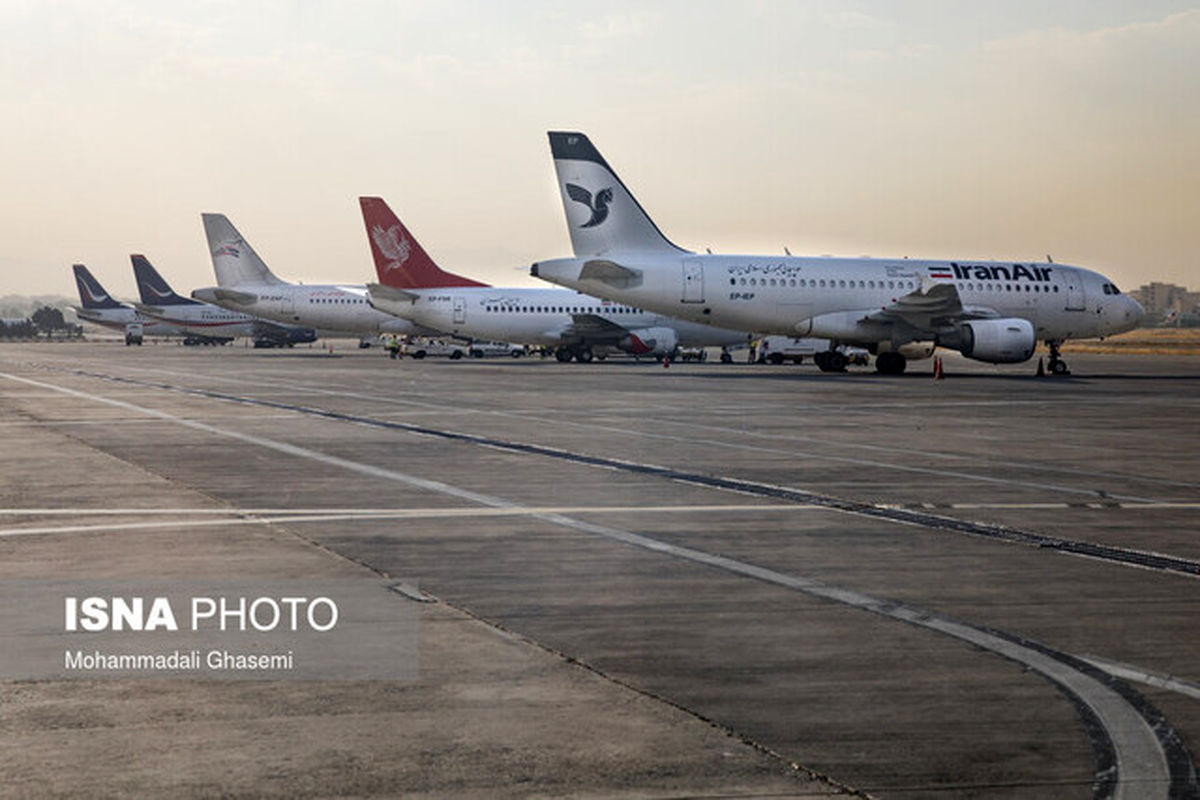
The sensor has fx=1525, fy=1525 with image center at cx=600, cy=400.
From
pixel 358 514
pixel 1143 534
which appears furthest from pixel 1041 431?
pixel 358 514

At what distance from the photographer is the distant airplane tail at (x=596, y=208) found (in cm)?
5619

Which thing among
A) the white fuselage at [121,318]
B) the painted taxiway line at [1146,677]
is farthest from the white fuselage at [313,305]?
the painted taxiway line at [1146,677]

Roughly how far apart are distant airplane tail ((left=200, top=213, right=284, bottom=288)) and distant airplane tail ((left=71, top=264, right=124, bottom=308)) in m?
62.5

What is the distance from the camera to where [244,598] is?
10023mm

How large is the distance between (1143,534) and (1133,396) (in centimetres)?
2982

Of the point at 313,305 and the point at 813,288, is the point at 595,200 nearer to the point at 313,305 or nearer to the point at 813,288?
the point at 813,288

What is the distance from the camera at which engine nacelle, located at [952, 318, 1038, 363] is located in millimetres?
53094

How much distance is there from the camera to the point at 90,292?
161 meters

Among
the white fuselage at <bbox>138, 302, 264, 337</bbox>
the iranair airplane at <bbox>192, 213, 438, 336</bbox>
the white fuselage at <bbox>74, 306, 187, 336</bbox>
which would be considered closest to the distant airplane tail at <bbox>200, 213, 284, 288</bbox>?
the iranair airplane at <bbox>192, 213, 438, 336</bbox>

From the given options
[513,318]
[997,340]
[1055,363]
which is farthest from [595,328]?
[997,340]

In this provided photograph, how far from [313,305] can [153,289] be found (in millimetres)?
49904

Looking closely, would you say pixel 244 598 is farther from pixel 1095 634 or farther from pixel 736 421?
pixel 736 421

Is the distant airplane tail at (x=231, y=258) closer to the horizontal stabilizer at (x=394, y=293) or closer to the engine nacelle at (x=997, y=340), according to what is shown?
the horizontal stabilizer at (x=394, y=293)

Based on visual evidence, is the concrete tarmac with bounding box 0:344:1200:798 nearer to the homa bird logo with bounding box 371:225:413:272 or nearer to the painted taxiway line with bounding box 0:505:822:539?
the painted taxiway line with bounding box 0:505:822:539
